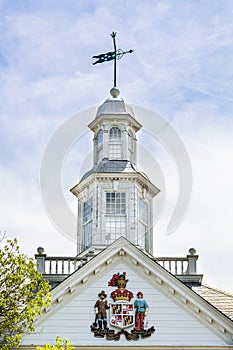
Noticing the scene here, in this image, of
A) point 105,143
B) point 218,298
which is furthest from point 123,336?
point 105,143

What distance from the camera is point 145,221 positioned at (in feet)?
132

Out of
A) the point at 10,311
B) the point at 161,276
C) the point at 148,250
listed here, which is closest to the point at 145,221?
the point at 148,250

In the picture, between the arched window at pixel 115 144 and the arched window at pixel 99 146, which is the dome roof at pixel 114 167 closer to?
the arched window at pixel 115 144

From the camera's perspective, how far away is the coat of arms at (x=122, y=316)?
3244 centimetres

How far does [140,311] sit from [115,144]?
11.0 metres

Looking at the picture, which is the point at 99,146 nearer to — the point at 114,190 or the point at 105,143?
the point at 105,143

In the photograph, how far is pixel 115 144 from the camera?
4144 cm

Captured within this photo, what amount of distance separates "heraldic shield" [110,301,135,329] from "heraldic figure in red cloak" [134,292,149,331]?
16 cm

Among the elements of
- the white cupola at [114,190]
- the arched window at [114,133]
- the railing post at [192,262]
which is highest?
the arched window at [114,133]

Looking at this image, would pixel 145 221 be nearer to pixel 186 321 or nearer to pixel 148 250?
pixel 148 250

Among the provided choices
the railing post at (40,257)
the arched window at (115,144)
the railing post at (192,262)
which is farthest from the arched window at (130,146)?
the railing post at (40,257)

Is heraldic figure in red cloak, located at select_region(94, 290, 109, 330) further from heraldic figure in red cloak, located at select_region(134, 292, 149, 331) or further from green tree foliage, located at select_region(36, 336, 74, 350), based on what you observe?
green tree foliage, located at select_region(36, 336, 74, 350)

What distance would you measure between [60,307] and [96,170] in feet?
29.0

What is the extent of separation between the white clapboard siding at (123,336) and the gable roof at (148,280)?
114 mm
